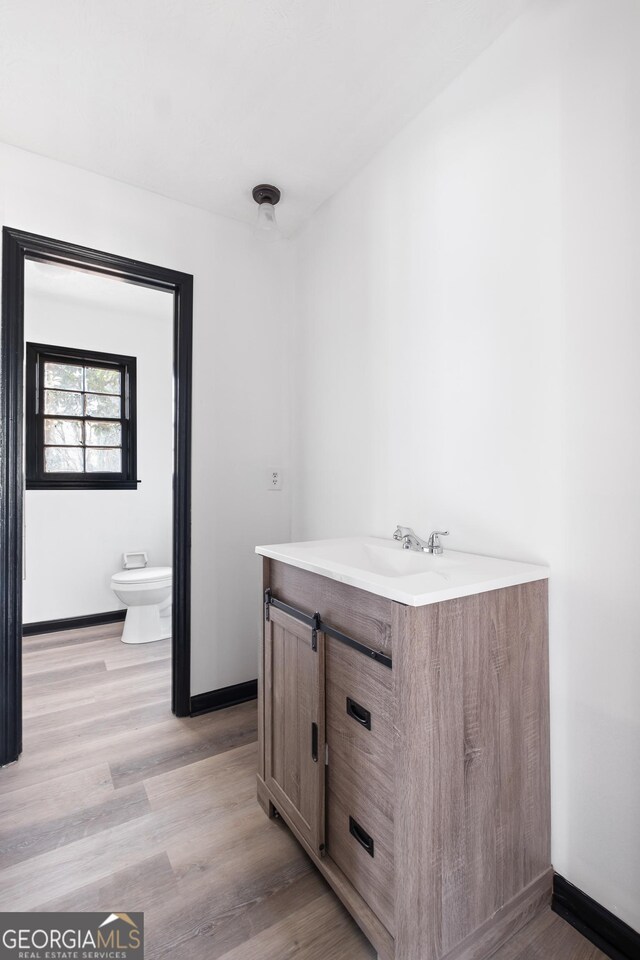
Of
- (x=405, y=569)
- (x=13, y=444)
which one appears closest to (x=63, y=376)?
(x=13, y=444)

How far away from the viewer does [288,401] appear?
8.29 feet

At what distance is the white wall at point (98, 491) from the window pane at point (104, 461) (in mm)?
165

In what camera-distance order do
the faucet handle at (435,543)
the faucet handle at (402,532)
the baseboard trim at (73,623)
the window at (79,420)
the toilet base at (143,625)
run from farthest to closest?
the window at (79,420), the baseboard trim at (73,623), the toilet base at (143,625), the faucet handle at (402,532), the faucet handle at (435,543)

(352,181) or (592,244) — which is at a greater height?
(352,181)

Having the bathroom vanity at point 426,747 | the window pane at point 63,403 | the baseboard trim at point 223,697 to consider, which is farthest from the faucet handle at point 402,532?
the window pane at point 63,403

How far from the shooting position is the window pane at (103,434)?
3586 mm

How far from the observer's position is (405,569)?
1.47 meters

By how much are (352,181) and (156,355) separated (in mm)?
2353

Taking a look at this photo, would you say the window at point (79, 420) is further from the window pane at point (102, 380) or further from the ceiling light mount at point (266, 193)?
the ceiling light mount at point (266, 193)

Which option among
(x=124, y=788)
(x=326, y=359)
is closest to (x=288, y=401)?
(x=326, y=359)

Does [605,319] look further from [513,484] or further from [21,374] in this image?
[21,374]

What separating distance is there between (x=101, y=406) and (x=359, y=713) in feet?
10.9

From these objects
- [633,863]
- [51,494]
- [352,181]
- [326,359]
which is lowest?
[633,863]

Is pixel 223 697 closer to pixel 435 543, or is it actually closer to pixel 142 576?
pixel 142 576
